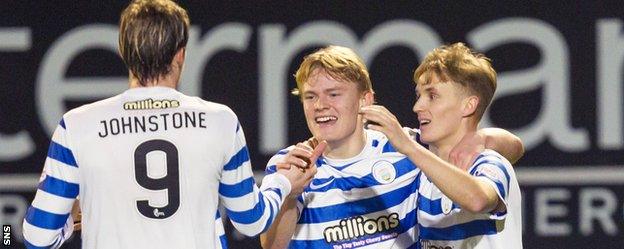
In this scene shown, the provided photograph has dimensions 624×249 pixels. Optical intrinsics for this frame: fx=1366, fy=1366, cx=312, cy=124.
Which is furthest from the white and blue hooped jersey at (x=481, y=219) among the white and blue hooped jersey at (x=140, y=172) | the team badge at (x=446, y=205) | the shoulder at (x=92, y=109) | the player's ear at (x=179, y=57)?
the shoulder at (x=92, y=109)

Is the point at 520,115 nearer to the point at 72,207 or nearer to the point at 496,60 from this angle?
the point at 496,60

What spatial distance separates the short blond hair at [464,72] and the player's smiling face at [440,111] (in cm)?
2

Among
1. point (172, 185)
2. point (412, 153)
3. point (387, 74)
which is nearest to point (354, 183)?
point (412, 153)

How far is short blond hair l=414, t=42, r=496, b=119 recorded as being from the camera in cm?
439

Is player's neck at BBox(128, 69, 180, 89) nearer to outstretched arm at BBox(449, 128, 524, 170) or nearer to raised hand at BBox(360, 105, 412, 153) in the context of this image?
raised hand at BBox(360, 105, 412, 153)

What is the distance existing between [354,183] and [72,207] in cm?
110

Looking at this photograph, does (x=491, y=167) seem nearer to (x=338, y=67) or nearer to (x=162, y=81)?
(x=338, y=67)

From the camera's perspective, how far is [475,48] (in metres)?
6.54

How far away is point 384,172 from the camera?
4.55 m

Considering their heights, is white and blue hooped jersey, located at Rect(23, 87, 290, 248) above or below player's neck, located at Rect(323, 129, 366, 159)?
above

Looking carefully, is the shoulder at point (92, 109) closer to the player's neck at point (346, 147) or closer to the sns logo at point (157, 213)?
the sns logo at point (157, 213)

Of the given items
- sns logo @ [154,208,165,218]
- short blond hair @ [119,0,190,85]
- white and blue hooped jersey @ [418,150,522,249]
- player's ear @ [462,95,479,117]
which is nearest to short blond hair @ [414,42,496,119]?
player's ear @ [462,95,479,117]

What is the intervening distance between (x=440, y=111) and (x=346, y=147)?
0.39 m

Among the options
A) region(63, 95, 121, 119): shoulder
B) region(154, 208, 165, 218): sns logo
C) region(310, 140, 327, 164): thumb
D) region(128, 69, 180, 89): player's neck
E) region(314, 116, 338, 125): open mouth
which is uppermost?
region(128, 69, 180, 89): player's neck
